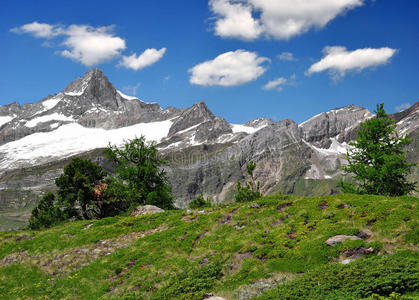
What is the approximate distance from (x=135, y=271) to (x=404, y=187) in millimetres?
36384

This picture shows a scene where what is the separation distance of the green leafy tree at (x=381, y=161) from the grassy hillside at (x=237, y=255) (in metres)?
15.2

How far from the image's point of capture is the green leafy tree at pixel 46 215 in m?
73.3

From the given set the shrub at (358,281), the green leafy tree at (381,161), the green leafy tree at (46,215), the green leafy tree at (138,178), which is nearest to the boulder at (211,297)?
the shrub at (358,281)

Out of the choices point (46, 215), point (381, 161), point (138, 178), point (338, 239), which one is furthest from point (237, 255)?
point (46, 215)

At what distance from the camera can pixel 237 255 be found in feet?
77.9

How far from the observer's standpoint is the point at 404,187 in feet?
143

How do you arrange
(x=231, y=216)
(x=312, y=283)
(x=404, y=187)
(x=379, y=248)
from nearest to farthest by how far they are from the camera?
(x=312, y=283) < (x=379, y=248) < (x=231, y=216) < (x=404, y=187)

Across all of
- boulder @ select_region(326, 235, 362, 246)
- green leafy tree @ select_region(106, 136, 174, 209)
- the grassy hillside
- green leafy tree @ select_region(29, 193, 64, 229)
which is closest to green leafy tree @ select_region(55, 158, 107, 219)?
green leafy tree @ select_region(106, 136, 174, 209)

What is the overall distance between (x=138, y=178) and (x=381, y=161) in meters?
38.3

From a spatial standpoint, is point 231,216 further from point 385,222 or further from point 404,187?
point 404,187

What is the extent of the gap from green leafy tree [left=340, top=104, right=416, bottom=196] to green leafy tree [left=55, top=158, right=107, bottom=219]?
41747mm

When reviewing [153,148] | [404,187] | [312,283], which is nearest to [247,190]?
[153,148]

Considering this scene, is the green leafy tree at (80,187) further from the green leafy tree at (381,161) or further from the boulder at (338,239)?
the boulder at (338,239)

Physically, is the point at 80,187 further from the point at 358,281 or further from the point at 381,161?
the point at 358,281
